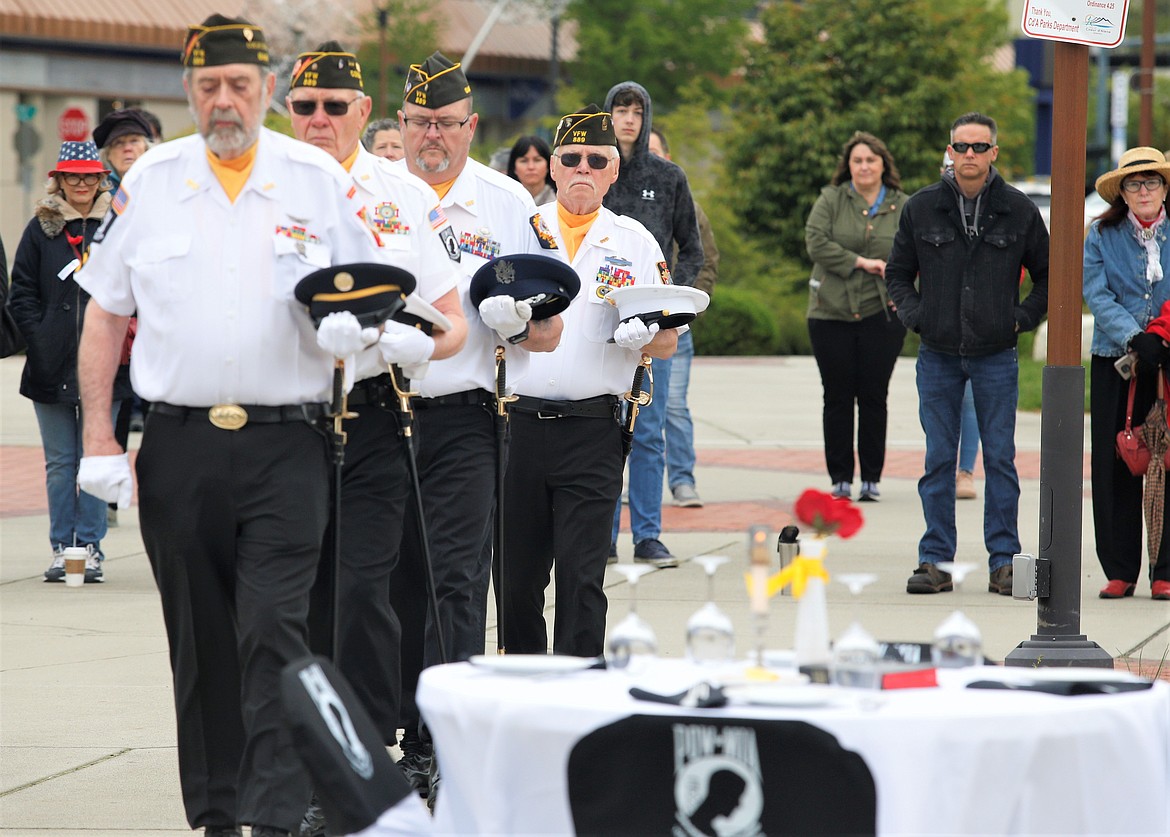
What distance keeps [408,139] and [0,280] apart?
10.2 feet

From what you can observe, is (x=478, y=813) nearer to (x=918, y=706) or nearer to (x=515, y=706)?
(x=515, y=706)

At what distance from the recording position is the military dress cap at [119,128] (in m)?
10.1

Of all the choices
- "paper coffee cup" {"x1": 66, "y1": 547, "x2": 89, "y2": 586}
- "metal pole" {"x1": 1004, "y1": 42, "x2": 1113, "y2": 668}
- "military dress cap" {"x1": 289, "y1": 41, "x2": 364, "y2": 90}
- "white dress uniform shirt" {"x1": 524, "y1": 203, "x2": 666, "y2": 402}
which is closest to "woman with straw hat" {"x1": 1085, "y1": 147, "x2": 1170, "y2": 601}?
"metal pole" {"x1": 1004, "y1": 42, "x2": 1113, "y2": 668}

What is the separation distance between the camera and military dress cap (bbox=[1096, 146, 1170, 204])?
8633 mm

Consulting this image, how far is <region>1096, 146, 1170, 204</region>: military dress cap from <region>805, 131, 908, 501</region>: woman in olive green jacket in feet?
9.64

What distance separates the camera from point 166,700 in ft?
22.8

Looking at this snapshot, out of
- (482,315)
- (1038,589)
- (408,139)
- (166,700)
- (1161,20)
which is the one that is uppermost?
(1161,20)

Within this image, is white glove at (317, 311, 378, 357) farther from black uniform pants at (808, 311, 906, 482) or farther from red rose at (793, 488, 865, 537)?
black uniform pants at (808, 311, 906, 482)

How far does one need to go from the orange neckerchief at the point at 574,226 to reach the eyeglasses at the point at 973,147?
2.70 m

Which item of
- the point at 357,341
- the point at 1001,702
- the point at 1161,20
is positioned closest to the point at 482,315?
the point at 357,341

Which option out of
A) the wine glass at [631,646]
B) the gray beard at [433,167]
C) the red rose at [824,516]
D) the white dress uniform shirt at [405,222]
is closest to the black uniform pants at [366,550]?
the white dress uniform shirt at [405,222]

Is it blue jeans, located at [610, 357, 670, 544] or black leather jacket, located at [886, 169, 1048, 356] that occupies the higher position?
black leather jacket, located at [886, 169, 1048, 356]

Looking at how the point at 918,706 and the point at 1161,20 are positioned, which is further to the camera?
the point at 1161,20

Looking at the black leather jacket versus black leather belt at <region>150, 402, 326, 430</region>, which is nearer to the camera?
black leather belt at <region>150, 402, 326, 430</region>
